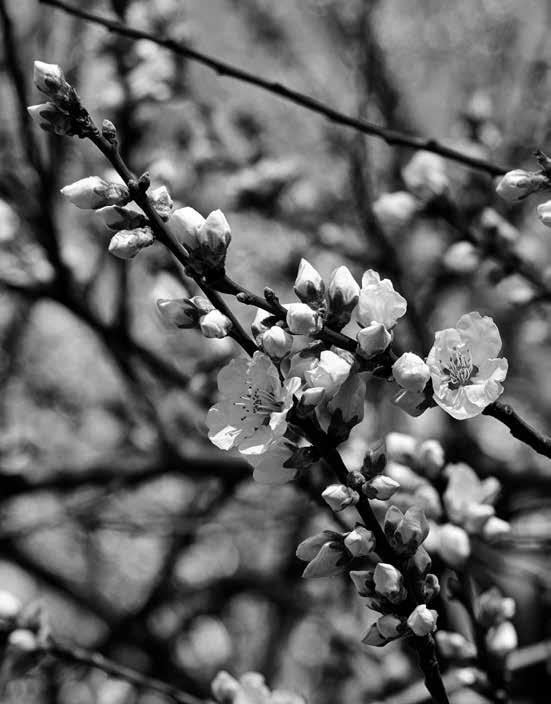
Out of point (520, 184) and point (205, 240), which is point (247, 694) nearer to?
point (205, 240)

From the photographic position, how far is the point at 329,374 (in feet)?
4.29

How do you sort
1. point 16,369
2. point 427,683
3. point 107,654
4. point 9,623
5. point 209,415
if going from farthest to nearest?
point 16,369 < point 107,654 < point 9,623 < point 209,415 < point 427,683

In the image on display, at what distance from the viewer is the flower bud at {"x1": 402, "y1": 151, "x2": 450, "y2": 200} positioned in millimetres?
2658

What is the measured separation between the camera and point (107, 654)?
418 cm

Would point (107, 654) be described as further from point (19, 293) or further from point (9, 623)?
point (9, 623)

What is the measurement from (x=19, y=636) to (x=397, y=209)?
66.5 inches

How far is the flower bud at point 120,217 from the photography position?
1368 millimetres

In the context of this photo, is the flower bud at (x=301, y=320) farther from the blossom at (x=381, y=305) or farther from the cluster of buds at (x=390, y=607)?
the cluster of buds at (x=390, y=607)

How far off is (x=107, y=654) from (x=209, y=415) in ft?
10.1

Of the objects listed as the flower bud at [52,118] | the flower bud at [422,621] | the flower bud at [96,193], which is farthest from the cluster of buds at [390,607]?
the flower bud at [52,118]

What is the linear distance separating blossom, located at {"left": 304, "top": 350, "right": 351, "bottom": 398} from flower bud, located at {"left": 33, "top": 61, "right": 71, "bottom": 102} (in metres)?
0.60

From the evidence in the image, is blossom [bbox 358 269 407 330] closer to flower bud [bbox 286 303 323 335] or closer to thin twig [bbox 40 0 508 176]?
flower bud [bbox 286 303 323 335]

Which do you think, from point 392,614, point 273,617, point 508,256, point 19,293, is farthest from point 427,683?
point 273,617

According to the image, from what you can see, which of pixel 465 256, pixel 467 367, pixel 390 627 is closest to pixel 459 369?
pixel 467 367
